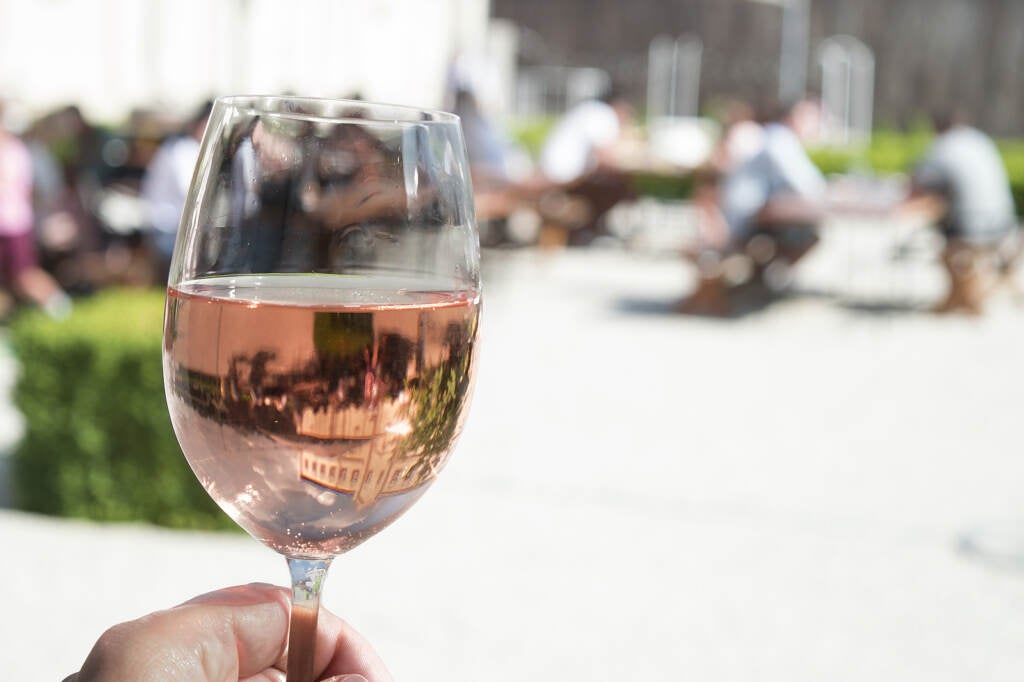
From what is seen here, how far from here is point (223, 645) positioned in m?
0.87

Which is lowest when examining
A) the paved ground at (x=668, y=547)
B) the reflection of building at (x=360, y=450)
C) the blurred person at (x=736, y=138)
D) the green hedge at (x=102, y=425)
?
the paved ground at (x=668, y=547)

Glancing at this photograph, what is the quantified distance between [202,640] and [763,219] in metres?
9.33

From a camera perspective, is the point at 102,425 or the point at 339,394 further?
the point at 102,425

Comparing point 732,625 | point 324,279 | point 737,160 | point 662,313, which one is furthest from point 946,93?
point 324,279

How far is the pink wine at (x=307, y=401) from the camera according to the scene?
82 centimetres

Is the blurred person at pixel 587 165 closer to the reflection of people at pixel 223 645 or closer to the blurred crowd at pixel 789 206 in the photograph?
the blurred crowd at pixel 789 206

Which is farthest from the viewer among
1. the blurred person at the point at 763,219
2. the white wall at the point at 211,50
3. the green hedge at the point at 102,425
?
the white wall at the point at 211,50

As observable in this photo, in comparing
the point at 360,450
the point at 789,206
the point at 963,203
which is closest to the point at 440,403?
the point at 360,450

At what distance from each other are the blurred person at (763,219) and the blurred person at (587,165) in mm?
2159

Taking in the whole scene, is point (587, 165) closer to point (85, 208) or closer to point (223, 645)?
point (85, 208)

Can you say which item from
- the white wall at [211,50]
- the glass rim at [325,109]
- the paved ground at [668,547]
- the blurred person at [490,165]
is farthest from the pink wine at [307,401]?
the white wall at [211,50]

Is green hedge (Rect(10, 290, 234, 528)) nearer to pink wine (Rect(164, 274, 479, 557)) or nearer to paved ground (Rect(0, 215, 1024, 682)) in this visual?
paved ground (Rect(0, 215, 1024, 682))

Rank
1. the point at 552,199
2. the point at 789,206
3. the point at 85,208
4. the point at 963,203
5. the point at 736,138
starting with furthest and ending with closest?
the point at 552,199 < the point at 736,138 < the point at 963,203 < the point at 789,206 < the point at 85,208

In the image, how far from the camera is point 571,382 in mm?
7270
